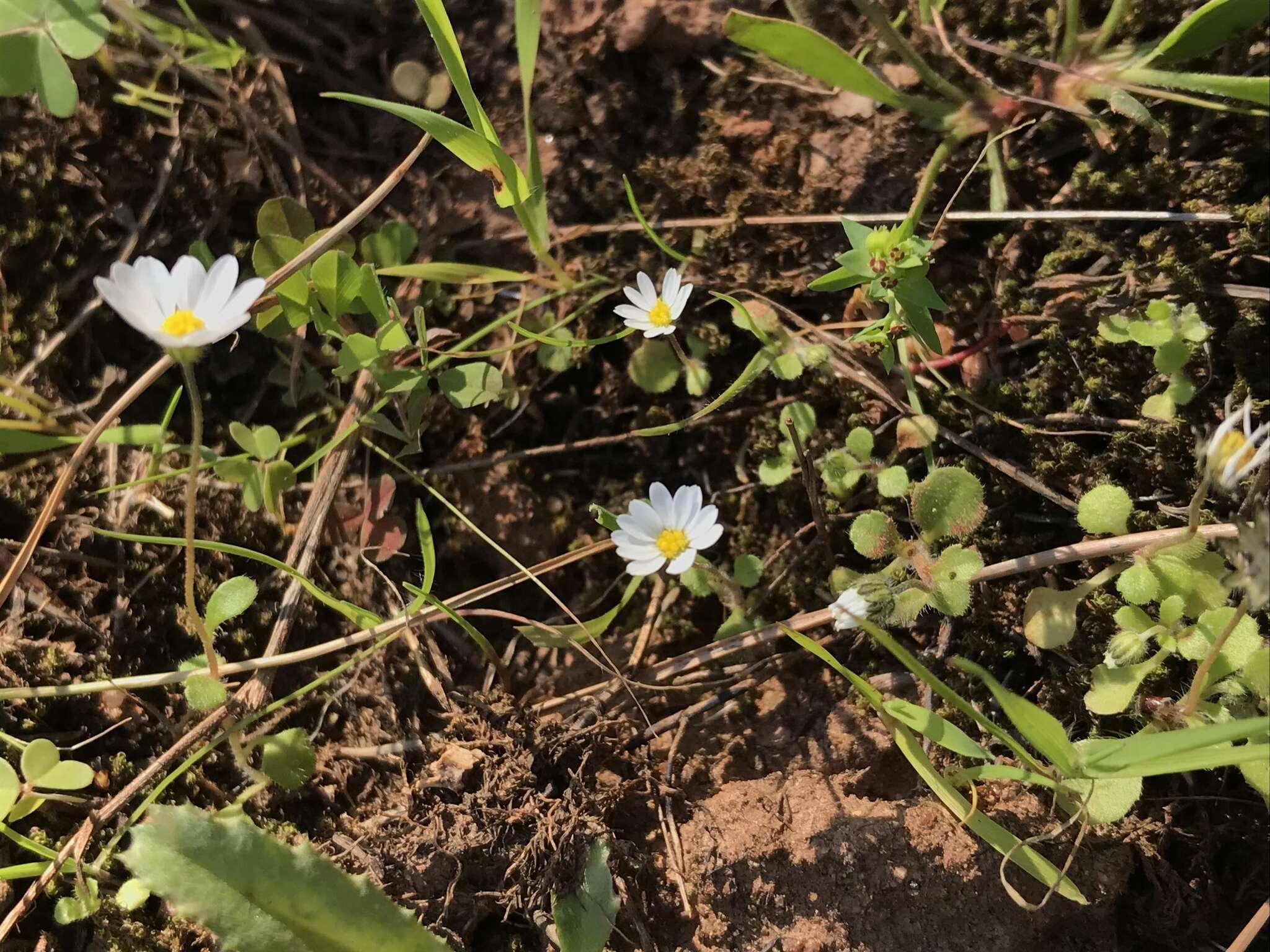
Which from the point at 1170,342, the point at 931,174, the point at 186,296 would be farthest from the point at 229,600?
the point at 1170,342

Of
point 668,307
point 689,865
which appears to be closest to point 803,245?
point 668,307

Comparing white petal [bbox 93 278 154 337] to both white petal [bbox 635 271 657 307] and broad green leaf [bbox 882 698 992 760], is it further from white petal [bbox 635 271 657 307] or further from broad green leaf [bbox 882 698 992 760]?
broad green leaf [bbox 882 698 992 760]

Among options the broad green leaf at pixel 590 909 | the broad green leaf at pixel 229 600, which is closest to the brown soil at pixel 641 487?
the broad green leaf at pixel 590 909

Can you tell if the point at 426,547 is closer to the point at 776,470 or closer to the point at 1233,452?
the point at 776,470

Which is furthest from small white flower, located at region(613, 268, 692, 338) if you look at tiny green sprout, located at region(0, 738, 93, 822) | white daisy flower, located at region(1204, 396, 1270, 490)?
tiny green sprout, located at region(0, 738, 93, 822)

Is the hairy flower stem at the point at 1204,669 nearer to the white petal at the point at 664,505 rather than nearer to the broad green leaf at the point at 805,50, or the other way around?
the white petal at the point at 664,505

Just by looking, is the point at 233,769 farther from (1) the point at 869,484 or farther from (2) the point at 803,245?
(2) the point at 803,245
